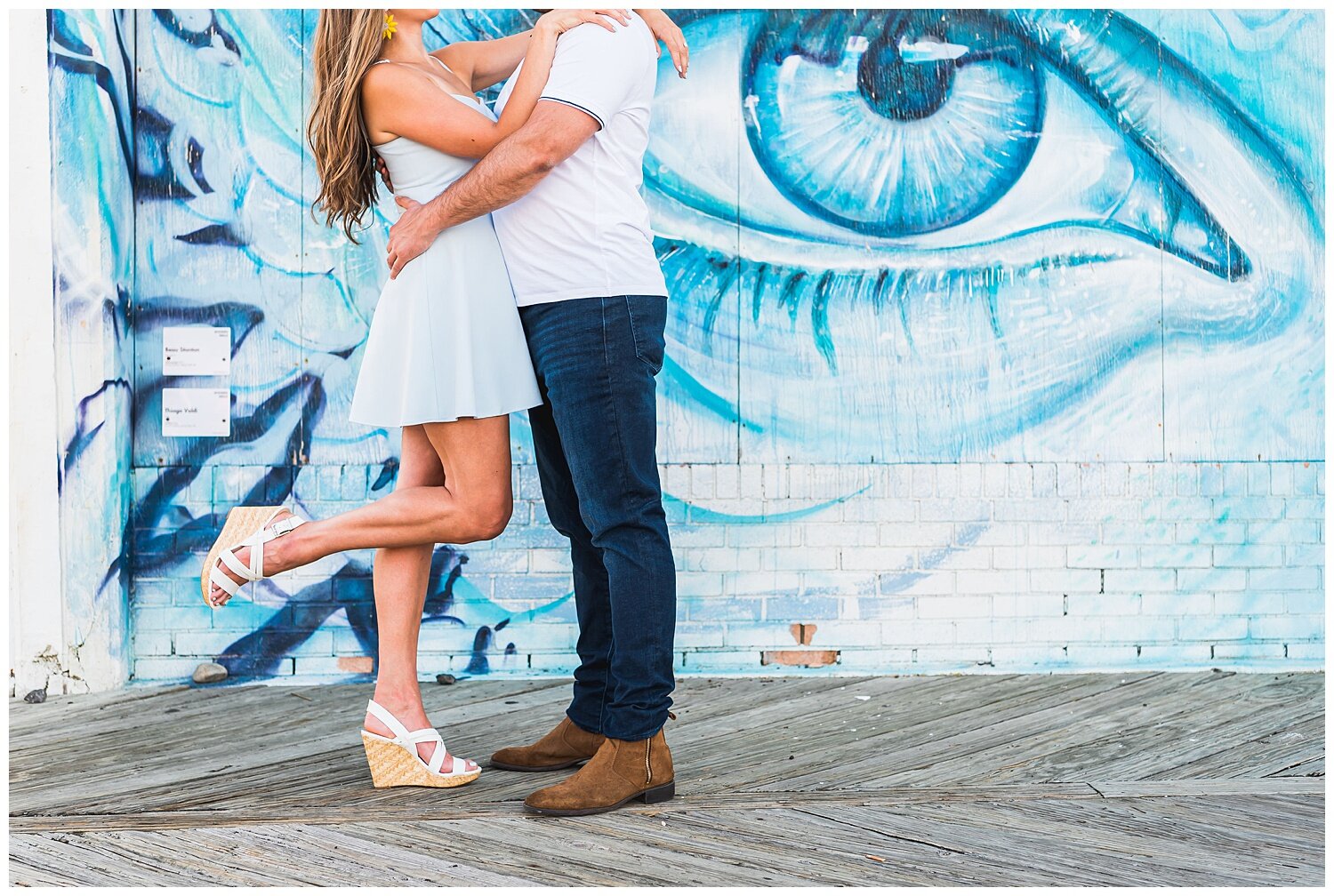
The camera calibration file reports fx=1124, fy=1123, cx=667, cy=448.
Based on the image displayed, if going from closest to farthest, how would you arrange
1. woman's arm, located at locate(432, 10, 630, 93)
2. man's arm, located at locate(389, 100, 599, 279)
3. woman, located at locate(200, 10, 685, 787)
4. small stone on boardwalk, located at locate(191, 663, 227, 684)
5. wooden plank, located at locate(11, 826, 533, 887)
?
wooden plank, located at locate(11, 826, 533, 887)
man's arm, located at locate(389, 100, 599, 279)
woman, located at locate(200, 10, 685, 787)
woman's arm, located at locate(432, 10, 630, 93)
small stone on boardwalk, located at locate(191, 663, 227, 684)

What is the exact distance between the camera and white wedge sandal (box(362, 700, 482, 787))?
228cm

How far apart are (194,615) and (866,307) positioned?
2188mm

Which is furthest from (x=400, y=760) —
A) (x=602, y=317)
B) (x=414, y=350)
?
(x=602, y=317)

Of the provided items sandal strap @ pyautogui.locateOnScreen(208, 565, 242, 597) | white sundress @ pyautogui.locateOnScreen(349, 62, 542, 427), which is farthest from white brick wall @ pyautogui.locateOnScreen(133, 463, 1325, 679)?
white sundress @ pyautogui.locateOnScreen(349, 62, 542, 427)

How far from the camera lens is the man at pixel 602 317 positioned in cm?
210

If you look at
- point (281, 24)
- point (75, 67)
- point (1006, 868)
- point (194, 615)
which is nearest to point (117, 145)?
point (75, 67)

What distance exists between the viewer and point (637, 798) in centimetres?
216

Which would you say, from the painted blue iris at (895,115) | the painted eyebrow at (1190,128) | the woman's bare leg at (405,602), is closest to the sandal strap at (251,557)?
the woman's bare leg at (405,602)

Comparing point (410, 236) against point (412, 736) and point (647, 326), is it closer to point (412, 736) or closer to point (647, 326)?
point (647, 326)

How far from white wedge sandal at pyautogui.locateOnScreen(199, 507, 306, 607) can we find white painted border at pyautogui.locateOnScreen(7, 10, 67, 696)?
1122 millimetres

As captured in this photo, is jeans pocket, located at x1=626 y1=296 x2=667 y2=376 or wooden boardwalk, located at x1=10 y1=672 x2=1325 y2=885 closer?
wooden boardwalk, located at x1=10 y1=672 x2=1325 y2=885

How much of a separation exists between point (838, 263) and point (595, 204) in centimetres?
140

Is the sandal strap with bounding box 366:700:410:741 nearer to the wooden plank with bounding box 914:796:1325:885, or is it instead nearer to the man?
the man

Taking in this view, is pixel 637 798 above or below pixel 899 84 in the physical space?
below
